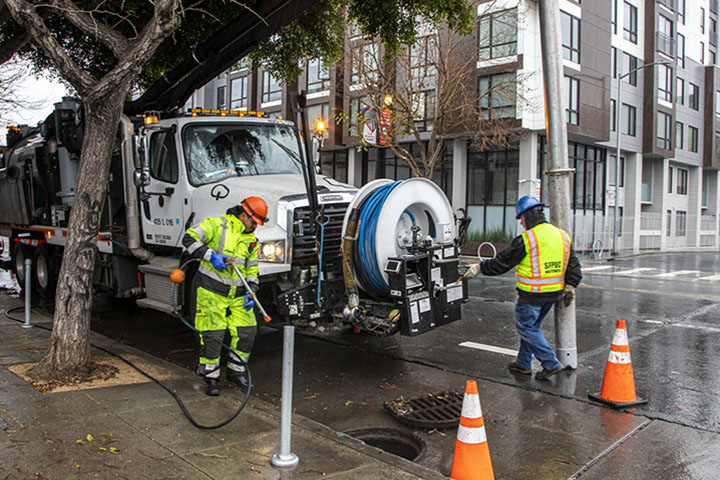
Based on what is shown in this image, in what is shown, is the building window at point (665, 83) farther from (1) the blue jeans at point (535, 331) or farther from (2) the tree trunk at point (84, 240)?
(2) the tree trunk at point (84, 240)

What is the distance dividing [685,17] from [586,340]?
38.9 meters

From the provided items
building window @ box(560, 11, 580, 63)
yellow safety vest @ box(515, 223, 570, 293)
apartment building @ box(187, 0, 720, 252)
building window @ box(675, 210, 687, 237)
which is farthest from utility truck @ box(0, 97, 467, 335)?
building window @ box(675, 210, 687, 237)

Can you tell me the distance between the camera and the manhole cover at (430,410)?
16.6 feet

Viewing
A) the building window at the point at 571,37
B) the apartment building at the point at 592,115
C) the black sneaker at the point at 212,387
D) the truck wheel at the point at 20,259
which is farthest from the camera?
the building window at the point at 571,37

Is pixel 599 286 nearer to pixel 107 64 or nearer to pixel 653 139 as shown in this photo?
pixel 107 64

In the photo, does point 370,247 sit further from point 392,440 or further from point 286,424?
point 286,424

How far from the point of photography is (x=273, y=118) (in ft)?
26.5

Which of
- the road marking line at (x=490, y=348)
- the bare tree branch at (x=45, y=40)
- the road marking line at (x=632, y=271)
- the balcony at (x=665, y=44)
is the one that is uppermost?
the balcony at (x=665, y=44)

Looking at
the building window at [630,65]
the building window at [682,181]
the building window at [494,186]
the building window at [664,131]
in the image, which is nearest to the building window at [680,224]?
the building window at [682,181]

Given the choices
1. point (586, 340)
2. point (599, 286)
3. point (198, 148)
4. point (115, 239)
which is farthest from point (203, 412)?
point (599, 286)

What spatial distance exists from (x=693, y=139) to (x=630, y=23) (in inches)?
469

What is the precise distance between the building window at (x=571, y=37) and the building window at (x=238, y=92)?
20142mm

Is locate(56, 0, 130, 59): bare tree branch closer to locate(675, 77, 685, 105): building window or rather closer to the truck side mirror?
the truck side mirror

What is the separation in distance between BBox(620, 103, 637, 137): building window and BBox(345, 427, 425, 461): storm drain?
31445 millimetres
